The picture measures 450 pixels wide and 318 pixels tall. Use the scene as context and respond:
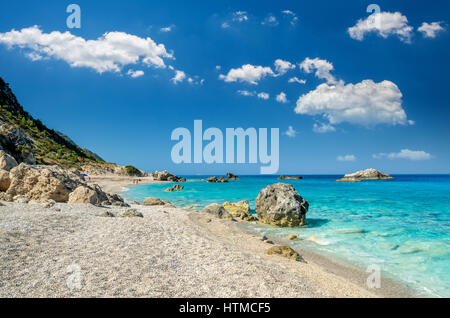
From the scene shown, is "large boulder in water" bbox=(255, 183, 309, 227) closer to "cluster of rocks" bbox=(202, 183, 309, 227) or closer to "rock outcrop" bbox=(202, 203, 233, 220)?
"cluster of rocks" bbox=(202, 183, 309, 227)

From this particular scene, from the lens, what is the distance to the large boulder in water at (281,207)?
49.9 ft

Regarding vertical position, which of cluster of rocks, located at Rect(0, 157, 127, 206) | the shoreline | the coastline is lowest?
the shoreline

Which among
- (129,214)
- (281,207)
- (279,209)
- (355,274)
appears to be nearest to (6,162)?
(129,214)

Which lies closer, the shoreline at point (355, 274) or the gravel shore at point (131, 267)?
the gravel shore at point (131, 267)

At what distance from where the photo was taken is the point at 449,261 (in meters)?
9.52

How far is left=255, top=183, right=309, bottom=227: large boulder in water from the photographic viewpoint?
15203 millimetres

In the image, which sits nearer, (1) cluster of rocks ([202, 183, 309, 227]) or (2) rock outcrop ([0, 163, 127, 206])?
(2) rock outcrop ([0, 163, 127, 206])

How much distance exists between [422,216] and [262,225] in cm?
1404

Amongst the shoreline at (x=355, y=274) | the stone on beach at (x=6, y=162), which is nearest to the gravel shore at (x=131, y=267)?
the shoreline at (x=355, y=274)

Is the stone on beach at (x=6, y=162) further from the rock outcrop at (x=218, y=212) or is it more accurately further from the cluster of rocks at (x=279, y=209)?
the cluster of rocks at (x=279, y=209)

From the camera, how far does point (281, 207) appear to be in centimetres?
1539

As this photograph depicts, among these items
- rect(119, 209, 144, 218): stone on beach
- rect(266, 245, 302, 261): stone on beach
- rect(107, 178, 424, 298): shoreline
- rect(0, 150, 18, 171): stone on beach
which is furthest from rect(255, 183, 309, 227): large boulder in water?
rect(0, 150, 18, 171): stone on beach
